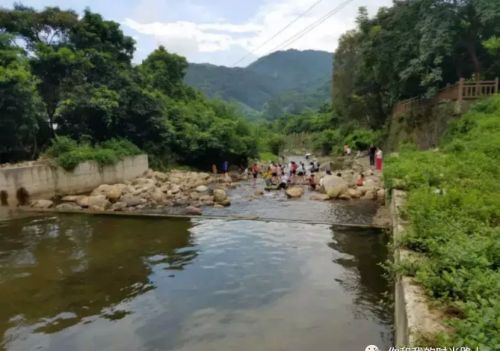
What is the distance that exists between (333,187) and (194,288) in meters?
12.1

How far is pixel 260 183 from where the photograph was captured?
2577 centimetres

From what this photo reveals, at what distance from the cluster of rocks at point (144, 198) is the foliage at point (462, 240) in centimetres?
928

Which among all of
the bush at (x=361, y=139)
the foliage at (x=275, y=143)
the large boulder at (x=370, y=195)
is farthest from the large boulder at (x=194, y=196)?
the foliage at (x=275, y=143)

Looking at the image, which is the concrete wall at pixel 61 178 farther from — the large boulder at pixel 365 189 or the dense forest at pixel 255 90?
the dense forest at pixel 255 90

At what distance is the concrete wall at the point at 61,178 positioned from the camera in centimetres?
1673

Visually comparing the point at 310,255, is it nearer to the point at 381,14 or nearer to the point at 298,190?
the point at 298,190

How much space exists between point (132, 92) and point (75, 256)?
17.3m

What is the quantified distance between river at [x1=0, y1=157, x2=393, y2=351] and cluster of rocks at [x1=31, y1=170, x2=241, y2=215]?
13.4 feet

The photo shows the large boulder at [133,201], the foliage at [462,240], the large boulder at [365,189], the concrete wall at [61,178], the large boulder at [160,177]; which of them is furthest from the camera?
the large boulder at [160,177]

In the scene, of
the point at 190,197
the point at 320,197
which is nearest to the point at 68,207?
the point at 190,197

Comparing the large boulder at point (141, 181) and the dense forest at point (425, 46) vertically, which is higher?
the dense forest at point (425, 46)

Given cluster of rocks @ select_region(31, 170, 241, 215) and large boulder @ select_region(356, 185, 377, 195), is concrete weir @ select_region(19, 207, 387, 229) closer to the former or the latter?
cluster of rocks @ select_region(31, 170, 241, 215)

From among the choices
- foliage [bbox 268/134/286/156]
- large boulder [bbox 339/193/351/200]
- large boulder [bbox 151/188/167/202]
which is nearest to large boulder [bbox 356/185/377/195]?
large boulder [bbox 339/193/351/200]

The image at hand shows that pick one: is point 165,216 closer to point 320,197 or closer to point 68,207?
point 68,207
